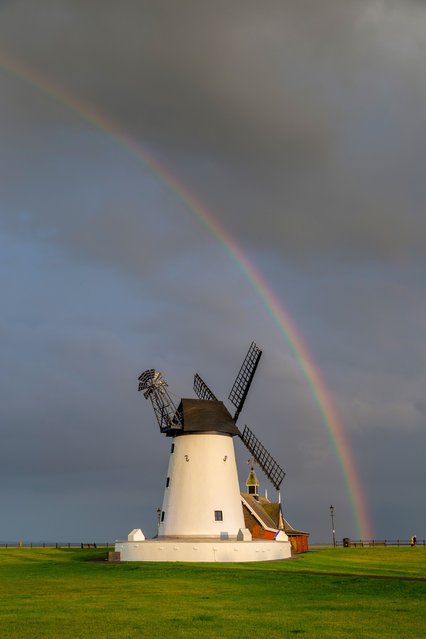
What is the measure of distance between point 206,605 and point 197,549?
27.2 metres

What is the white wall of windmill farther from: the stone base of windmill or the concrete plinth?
the concrete plinth

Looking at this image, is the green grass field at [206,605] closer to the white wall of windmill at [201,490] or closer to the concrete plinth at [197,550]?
the concrete plinth at [197,550]

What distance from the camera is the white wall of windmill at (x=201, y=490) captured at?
53441 millimetres

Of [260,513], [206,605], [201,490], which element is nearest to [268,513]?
[260,513]

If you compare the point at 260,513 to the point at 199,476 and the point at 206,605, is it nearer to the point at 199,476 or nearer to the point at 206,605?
the point at 199,476

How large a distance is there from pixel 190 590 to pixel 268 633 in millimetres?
12151

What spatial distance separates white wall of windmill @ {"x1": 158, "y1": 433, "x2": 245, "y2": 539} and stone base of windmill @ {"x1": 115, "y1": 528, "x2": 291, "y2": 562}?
1.87m

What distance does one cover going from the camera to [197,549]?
160 ft

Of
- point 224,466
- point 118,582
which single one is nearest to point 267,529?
point 224,466

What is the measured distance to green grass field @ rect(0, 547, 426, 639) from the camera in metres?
17.2

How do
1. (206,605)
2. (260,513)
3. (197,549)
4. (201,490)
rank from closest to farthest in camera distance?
(206,605), (197,549), (201,490), (260,513)

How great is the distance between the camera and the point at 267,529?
64438 mm

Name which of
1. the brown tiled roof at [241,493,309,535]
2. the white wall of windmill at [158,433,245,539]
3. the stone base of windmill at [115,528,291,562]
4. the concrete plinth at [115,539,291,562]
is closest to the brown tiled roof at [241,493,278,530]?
the brown tiled roof at [241,493,309,535]

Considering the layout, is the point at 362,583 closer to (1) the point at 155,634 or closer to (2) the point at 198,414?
(1) the point at 155,634
